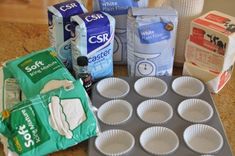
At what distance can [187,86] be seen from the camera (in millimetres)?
1022

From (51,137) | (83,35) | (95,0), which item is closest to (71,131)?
(51,137)

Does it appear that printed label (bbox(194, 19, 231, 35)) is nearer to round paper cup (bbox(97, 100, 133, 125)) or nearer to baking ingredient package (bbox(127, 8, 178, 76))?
baking ingredient package (bbox(127, 8, 178, 76))

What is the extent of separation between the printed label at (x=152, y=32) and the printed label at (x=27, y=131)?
0.30 metres

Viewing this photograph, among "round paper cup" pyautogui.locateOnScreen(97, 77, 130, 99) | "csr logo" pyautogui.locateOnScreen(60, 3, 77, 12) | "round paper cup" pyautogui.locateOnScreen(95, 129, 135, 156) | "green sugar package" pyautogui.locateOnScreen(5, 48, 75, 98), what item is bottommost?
"round paper cup" pyautogui.locateOnScreen(95, 129, 135, 156)

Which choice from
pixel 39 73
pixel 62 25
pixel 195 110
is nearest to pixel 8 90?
pixel 39 73

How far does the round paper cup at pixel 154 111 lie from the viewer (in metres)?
0.92

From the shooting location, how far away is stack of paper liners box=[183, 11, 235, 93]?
0.94 meters

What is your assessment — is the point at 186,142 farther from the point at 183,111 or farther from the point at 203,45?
the point at 203,45

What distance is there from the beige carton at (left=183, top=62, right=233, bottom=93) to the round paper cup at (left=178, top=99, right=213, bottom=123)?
0.07 metres

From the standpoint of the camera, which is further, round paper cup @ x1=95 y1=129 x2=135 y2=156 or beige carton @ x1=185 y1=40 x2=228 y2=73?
beige carton @ x1=185 y1=40 x2=228 y2=73

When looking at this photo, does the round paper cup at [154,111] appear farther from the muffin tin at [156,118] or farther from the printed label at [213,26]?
the printed label at [213,26]

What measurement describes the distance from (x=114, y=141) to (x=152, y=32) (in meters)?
0.25

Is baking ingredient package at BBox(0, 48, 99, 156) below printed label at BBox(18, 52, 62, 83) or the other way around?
below

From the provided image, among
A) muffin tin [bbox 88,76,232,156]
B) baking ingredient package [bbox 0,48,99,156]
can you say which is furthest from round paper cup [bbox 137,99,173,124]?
baking ingredient package [bbox 0,48,99,156]
